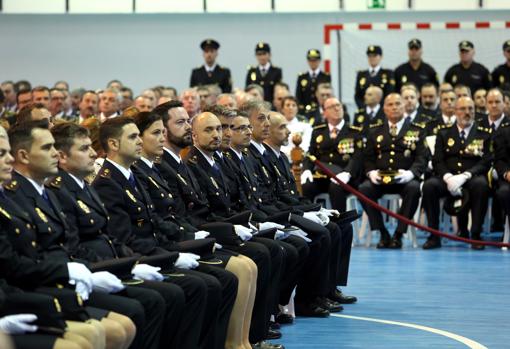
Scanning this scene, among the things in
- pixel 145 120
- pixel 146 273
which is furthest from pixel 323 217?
pixel 146 273

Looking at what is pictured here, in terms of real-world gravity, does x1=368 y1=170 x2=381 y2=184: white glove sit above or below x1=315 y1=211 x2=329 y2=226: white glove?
below

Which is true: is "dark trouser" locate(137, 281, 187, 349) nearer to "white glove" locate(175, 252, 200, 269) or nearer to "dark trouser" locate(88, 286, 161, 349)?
"dark trouser" locate(88, 286, 161, 349)

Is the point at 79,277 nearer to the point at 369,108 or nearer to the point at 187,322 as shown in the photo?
the point at 187,322

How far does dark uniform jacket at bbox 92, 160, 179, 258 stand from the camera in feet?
20.5

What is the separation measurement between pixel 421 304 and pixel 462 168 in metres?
4.21

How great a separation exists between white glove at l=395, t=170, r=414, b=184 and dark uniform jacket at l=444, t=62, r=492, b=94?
141 inches

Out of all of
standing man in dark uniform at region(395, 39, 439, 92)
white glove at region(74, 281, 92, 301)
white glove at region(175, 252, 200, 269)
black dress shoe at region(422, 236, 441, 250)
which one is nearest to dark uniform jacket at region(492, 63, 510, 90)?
standing man in dark uniform at region(395, 39, 439, 92)

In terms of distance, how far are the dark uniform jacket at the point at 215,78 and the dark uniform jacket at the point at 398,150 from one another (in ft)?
12.8

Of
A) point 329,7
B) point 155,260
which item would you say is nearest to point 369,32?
point 329,7

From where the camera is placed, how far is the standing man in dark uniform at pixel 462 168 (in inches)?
489

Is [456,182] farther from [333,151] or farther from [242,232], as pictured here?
[242,232]

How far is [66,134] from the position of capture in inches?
232

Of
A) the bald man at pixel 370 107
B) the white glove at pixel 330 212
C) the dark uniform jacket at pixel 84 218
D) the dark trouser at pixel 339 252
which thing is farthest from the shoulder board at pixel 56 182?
the bald man at pixel 370 107

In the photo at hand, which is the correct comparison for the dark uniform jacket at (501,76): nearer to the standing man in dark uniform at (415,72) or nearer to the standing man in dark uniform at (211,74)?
the standing man in dark uniform at (415,72)
